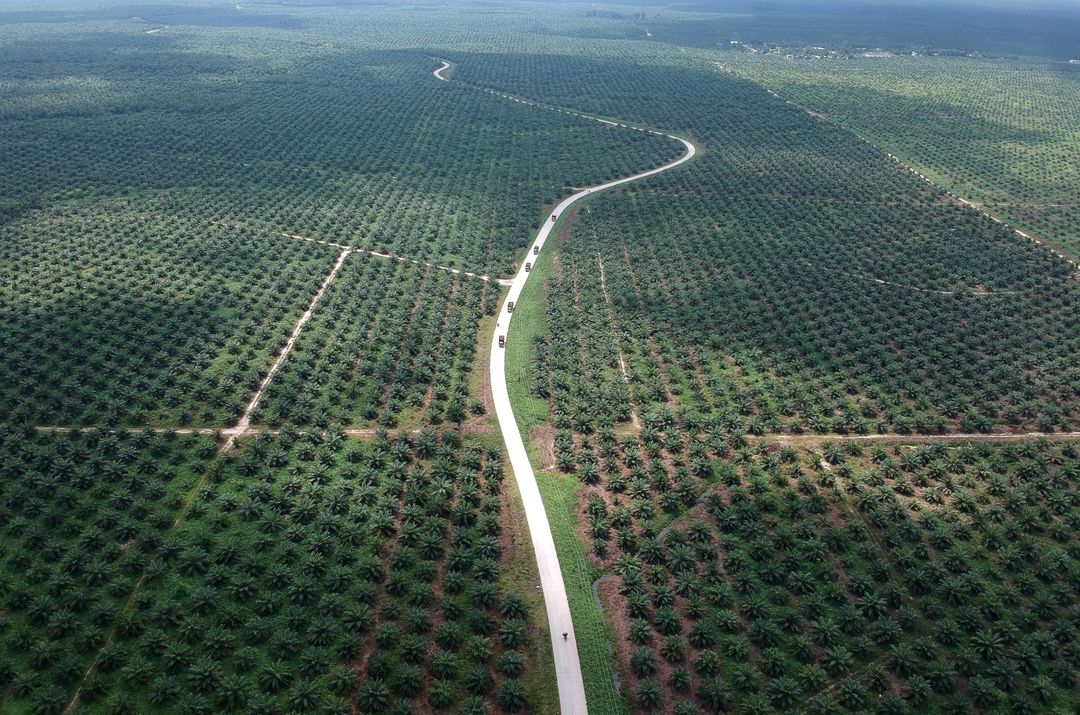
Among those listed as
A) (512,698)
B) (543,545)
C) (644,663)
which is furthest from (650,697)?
(543,545)

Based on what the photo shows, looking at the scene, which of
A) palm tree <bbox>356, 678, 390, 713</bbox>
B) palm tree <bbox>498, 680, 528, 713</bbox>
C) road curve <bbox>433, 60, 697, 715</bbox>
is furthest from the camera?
road curve <bbox>433, 60, 697, 715</bbox>

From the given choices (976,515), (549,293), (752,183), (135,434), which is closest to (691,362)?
(549,293)

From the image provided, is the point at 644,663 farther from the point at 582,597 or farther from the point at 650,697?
the point at 582,597

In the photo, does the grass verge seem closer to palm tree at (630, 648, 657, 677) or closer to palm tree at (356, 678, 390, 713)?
palm tree at (630, 648, 657, 677)

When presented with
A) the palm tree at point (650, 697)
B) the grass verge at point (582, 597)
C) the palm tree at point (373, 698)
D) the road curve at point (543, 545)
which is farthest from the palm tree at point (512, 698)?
the palm tree at point (650, 697)

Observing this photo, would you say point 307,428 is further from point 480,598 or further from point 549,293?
point 549,293

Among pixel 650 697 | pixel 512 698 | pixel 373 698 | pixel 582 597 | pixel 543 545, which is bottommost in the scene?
pixel 650 697

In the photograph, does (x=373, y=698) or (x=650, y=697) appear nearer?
(x=373, y=698)

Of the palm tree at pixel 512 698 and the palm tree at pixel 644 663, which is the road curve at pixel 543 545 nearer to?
the palm tree at pixel 512 698

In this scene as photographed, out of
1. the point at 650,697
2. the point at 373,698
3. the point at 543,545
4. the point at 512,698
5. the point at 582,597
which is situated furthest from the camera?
the point at 543,545

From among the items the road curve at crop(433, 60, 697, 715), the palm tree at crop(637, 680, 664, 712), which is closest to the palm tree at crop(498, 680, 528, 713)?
the road curve at crop(433, 60, 697, 715)

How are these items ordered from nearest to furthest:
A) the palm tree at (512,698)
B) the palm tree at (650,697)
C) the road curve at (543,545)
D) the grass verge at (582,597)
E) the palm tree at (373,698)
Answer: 1. the palm tree at (373,698)
2. the palm tree at (512,698)
3. the palm tree at (650,697)
4. the grass verge at (582,597)
5. the road curve at (543,545)
